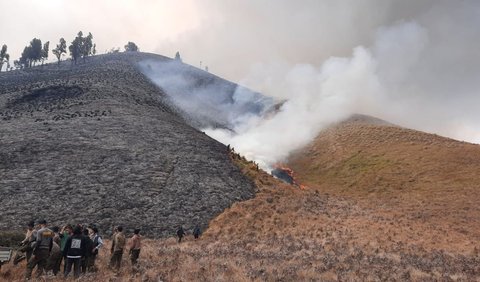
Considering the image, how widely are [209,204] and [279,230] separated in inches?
249

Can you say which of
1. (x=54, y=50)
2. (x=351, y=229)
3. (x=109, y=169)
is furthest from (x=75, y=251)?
(x=54, y=50)

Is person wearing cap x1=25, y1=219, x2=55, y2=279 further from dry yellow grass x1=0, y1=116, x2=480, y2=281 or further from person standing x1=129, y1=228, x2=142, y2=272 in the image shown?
person standing x1=129, y1=228, x2=142, y2=272

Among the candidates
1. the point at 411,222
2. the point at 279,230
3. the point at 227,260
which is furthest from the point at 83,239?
the point at 411,222

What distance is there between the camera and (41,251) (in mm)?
14977

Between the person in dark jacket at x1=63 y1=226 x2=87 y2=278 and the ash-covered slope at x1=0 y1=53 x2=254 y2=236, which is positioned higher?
the ash-covered slope at x1=0 y1=53 x2=254 y2=236

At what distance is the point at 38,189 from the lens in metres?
32.8

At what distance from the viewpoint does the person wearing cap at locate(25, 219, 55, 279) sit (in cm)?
1486

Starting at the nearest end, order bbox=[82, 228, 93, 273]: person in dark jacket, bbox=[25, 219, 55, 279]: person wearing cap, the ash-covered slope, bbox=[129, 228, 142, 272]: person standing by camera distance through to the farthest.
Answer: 1. bbox=[25, 219, 55, 279]: person wearing cap
2. bbox=[82, 228, 93, 273]: person in dark jacket
3. bbox=[129, 228, 142, 272]: person standing
4. the ash-covered slope

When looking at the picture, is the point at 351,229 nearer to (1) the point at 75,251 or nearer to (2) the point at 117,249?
(2) the point at 117,249

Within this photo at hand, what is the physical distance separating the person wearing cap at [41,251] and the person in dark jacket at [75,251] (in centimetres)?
66

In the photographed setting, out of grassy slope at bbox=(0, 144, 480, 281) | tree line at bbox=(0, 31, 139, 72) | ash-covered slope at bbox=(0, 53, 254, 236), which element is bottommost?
grassy slope at bbox=(0, 144, 480, 281)

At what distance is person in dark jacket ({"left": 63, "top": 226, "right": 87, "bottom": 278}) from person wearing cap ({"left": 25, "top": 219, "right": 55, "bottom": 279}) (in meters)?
0.66

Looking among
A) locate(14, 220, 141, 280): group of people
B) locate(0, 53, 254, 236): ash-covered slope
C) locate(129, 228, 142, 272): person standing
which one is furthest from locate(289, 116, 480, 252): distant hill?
locate(14, 220, 141, 280): group of people

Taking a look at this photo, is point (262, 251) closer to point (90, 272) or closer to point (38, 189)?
point (90, 272)
